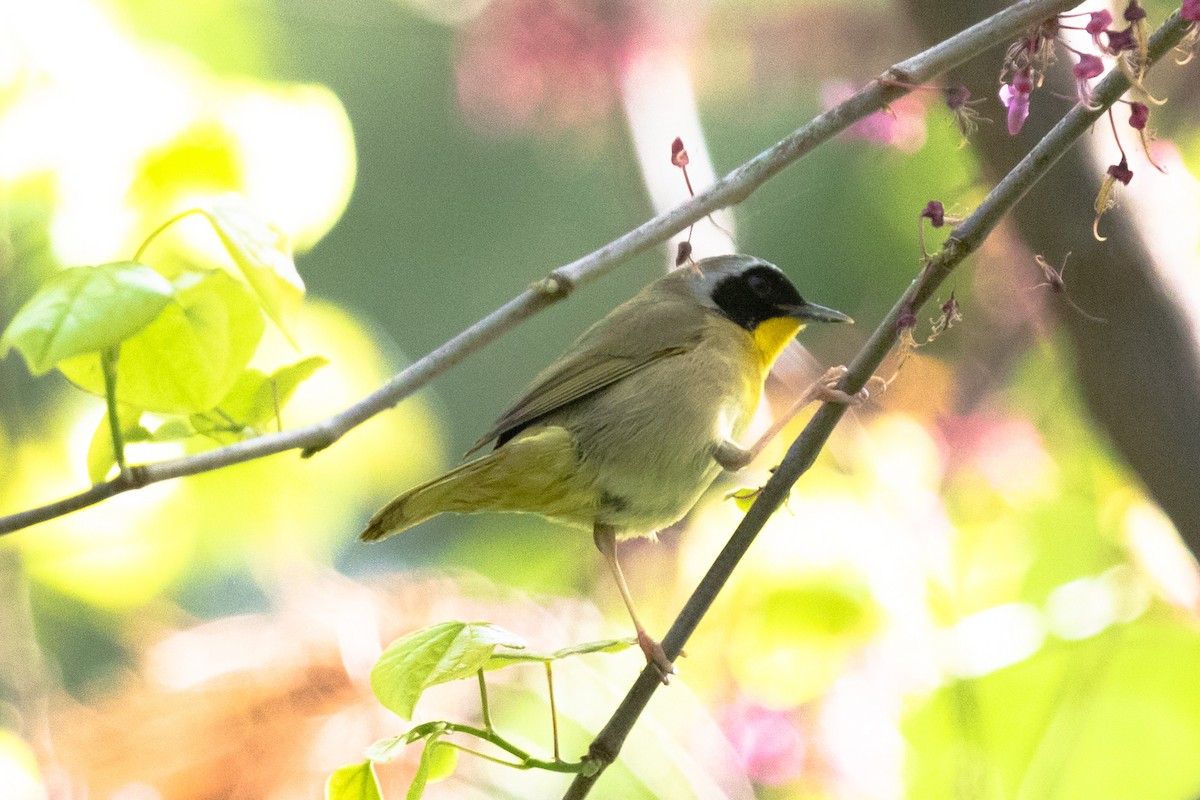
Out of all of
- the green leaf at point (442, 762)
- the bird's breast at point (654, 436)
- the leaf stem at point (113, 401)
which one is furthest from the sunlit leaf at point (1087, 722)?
the leaf stem at point (113, 401)

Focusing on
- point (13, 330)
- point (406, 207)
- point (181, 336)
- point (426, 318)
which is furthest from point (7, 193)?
point (406, 207)

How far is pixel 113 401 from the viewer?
99 cm

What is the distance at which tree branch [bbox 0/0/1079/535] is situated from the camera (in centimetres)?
102

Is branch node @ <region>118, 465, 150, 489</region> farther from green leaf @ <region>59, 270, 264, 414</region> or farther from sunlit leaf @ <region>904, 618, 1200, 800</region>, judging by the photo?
sunlit leaf @ <region>904, 618, 1200, 800</region>

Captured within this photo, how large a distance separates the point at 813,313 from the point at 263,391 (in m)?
1.38

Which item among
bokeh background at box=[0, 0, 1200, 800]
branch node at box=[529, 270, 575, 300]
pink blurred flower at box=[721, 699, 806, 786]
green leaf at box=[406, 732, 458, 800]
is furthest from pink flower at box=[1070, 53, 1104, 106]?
pink blurred flower at box=[721, 699, 806, 786]

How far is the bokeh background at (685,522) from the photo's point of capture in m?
1.66

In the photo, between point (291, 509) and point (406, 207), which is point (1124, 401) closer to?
point (291, 509)

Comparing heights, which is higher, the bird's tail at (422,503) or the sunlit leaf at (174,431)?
the sunlit leaf at (174,431)

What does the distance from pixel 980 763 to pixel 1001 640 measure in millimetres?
368

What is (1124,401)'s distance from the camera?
4.82 ft

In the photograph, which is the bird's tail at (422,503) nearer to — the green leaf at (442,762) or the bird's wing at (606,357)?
the bird's wing at (606,357)

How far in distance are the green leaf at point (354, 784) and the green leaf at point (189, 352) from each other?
0.36 metres

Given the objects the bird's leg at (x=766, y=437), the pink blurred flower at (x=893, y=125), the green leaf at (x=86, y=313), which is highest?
the green leaf at (x=86, y=313)
